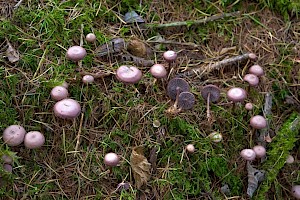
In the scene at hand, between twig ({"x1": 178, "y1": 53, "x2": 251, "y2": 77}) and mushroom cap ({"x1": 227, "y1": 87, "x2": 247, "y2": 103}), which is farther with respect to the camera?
twig ({"x1": 178, "y1": 53, "x2": 251, "y2": 77})

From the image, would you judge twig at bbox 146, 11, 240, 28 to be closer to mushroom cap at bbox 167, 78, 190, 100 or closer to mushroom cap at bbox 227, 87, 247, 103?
mushroom cap at bbox 167, 78, 190, 100

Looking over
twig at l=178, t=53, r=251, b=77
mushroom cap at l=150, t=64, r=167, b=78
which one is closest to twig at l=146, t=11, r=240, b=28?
twig at l=178, t=53, r=251, b=77

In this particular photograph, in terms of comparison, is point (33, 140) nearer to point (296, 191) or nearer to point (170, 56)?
point (170, 56)

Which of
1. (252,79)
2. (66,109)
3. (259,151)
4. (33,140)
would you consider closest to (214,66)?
(252,79)

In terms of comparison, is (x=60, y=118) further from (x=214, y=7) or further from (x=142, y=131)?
(x=214, y=7)

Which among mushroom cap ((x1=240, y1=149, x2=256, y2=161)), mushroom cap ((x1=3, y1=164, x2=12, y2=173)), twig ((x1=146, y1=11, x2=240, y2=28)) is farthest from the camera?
twig ((x1=146, y1=11, x2=240, y2=28))

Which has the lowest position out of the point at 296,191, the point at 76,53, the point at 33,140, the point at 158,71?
the point at 296,191
